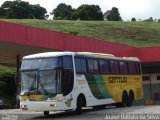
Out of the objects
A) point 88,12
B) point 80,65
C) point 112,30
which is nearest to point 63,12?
point 88,12

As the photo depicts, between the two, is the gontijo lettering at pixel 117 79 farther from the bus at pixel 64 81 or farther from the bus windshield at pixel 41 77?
the bus windshield at pixel 41 77

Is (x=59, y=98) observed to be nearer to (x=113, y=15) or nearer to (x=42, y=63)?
(x=42, y=63)

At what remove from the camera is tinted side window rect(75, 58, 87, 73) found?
21.3 m

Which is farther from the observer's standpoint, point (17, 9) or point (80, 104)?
point (17, 9)

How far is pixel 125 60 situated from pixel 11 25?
678cm

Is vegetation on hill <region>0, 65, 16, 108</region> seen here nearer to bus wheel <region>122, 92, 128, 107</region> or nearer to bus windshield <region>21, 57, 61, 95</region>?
bus wheel <region>122, 92, 128, 107</region>

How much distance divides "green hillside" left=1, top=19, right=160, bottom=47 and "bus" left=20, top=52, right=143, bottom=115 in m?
49.9

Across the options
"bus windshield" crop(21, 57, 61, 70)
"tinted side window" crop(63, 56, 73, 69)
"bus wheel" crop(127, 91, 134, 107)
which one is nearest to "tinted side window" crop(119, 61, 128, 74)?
"bus wheel" crop(127, 91, 134, 107)

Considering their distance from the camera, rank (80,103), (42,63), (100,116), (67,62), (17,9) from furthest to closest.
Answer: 1. (17,9)
2. (80,103)
3. (67,62)
4. (42,63)
5. (100,116)

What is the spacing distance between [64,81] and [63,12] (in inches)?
4121

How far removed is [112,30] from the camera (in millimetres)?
87688

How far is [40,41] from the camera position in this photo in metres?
28.7

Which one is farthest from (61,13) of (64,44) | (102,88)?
(102,88)

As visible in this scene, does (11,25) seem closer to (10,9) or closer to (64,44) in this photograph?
(64,44)
